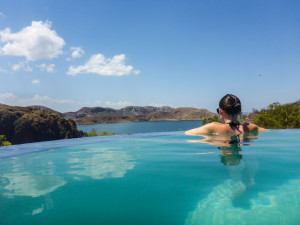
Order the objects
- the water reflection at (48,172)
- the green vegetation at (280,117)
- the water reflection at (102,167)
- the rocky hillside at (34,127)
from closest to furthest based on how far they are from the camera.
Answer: the water reflection at (48,172)
the water reflection at (102,167)
the green vegetation at (280,117)
the rocky hillside at (34,127)

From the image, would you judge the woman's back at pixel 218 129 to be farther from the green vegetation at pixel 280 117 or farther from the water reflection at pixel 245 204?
the green vegetation at pixel 280 117

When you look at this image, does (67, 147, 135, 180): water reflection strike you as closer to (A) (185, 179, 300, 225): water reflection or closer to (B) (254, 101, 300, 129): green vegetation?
(A) (185, 179, 300, 225): water reflection

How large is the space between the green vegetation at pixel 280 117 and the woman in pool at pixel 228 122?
43.8 ft

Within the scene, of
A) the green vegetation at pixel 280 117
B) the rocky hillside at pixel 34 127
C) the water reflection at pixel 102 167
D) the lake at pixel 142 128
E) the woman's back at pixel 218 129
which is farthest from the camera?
the lake at pixel 142 128

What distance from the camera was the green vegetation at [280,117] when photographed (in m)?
17.0

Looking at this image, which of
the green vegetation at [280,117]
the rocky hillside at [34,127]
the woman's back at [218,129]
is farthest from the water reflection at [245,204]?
the rocky hillside at [34,127]

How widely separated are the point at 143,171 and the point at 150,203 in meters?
1.03

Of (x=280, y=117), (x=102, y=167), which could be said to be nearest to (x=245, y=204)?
(x=102, y=167)

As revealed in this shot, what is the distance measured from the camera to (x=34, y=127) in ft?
196

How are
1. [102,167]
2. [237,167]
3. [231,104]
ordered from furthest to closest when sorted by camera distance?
[231,104] → [102,167] → [237,167]

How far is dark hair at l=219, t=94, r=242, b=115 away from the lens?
16.8 feet

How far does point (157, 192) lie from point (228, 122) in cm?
366

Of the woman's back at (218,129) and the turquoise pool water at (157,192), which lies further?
the woman's back at (218,129)

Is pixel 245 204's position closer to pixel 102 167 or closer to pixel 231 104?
pixel 102 167
